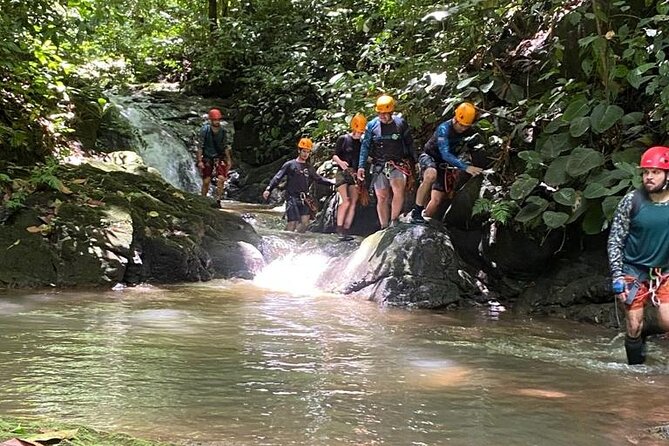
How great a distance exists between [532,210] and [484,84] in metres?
2.66

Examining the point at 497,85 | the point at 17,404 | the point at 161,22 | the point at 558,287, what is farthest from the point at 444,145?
the point at 161,22

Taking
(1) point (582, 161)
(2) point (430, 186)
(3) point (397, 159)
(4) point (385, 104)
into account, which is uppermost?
(4) point (385, 104)

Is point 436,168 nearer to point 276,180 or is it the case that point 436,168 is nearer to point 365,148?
point 365,148

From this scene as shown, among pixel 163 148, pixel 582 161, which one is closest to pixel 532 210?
pixel 582 161

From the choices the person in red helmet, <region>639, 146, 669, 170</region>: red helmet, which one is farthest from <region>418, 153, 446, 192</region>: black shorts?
the person in red helmet

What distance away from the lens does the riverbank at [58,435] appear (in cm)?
273

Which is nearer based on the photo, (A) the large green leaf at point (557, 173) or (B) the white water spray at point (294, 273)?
(A) the large green leaf at point (557, 173)

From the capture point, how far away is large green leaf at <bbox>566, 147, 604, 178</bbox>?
7.23m

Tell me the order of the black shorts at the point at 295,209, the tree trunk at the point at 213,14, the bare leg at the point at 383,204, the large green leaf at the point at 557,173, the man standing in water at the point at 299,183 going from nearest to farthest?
1. the large green leaf at the point at 557,173
2. the bare leg at the point at 383,204
3. the man standing in water at the point at 299,183
4. the black shorts at the point at 295,209
5. the tree trunk at the point at 213,14

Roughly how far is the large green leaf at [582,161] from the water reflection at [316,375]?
172cm

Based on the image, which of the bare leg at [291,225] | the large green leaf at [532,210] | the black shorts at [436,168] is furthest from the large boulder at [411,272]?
the bare leg at [291,225]

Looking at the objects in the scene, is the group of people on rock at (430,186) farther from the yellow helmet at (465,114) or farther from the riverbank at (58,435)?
the riverbank at (58,435)

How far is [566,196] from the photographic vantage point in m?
7.43

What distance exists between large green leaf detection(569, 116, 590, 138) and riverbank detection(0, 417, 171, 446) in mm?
5886
